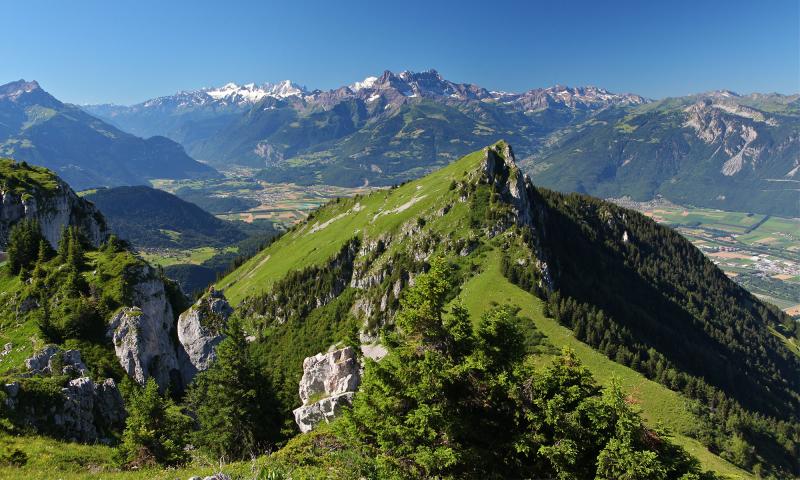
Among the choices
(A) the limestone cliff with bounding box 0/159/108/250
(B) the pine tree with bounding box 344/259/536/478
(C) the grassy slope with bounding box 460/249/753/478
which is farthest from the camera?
(A) the limestone cliff with bounding box 0/159/108/250

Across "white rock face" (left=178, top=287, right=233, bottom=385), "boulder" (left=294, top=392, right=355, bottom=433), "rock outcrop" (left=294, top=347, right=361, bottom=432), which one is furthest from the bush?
"white rock face" (left=178, top=287, right=233, bottom=385)

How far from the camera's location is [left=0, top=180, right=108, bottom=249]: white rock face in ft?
360

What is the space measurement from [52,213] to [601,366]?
133383 millimetres

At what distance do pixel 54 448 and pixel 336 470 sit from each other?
2358 cm

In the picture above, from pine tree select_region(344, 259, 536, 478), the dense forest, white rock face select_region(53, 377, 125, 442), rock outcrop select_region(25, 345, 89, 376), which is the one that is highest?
pine tree select_region(344, 259, 536, 478)

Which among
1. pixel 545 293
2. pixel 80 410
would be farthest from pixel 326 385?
pixel 545 293

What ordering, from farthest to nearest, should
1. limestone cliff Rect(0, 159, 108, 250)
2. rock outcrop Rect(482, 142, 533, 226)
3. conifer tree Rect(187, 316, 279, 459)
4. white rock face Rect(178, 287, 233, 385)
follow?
rock outcrop Rect(482, 142, 533, 226) < limestone cliff Rect(0, 159, 108, 250) < white rock face Rect(178, 287, 233, 385) < conifer tree Rect(187, 316, 279, 459)

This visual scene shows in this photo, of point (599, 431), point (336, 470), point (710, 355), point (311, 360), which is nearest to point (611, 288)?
point (710, 355)

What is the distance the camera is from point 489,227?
12912 cm

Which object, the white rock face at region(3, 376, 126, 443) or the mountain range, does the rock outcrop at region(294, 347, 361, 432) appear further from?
the white rock face at region(3, 376, 126, 443)

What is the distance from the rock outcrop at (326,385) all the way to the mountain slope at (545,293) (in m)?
3.97

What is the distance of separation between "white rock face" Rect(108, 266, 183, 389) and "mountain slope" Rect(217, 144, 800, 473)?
19894 millimetres

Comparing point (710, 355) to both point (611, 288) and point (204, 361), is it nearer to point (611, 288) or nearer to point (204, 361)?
point (611, 288)

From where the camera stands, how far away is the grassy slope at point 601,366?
60.2 metres
